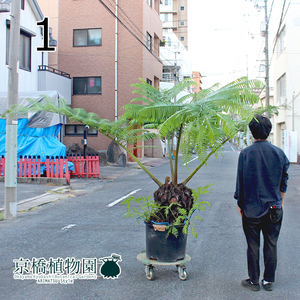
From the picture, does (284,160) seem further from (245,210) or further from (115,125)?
(115,125)

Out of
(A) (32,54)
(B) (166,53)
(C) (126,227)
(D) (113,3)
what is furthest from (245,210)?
(B) (166,53)

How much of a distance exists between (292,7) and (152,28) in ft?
35.2

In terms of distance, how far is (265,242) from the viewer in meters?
3.97

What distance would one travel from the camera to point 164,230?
430 cm

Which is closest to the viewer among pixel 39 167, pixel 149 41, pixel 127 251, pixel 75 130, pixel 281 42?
pixel 127 251

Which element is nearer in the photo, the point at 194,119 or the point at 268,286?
the point at 268,286

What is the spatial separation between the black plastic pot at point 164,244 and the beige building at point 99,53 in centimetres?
2117

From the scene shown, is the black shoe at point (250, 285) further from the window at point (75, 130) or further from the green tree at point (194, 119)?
the window at point (75, 130)

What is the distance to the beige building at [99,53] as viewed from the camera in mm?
25375

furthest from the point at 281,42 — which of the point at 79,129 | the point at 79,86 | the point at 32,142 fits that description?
the point at 32,142

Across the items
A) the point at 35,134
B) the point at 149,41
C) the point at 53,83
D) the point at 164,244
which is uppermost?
Answer: the point at 149,41

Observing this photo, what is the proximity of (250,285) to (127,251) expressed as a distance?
2112 millimetres

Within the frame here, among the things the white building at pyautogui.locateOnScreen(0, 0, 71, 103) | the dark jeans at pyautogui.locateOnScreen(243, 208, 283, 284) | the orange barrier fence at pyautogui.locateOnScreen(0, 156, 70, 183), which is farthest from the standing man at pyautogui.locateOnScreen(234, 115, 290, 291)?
the white building at pyautogui.locateOnScreen(0, 0, 71, 103)

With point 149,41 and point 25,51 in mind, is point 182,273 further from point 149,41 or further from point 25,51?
point 149,41
